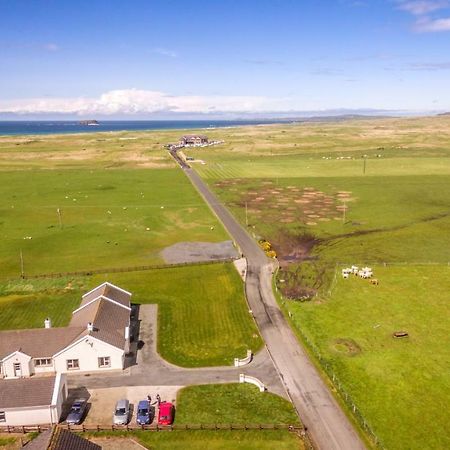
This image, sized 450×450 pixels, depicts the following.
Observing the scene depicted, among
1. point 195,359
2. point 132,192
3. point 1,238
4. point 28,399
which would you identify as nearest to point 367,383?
point 195,359

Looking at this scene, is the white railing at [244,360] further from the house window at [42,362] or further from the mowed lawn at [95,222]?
the mowed lawn at [95,222]

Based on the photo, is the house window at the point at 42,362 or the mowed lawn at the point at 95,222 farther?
the mowed lawn at the point at 95,222

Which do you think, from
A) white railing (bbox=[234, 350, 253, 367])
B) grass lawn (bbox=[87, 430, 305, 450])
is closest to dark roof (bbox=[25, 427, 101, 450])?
grass lawn (bbox=[87, 430, 305, 450])

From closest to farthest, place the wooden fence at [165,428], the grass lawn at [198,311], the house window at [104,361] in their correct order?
the wooden fence at [165,428] < the house window at [104,361] < the grass lawn at [198,311]

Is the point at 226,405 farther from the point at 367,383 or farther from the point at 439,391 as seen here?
the point at 439,391

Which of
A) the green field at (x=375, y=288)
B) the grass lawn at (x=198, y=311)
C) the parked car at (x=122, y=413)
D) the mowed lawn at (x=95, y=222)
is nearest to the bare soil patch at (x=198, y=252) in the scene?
the mowed lawn at (x=95, y=222)

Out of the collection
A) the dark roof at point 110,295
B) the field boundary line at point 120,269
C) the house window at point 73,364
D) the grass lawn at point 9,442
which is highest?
the dark roof at point 110,295
